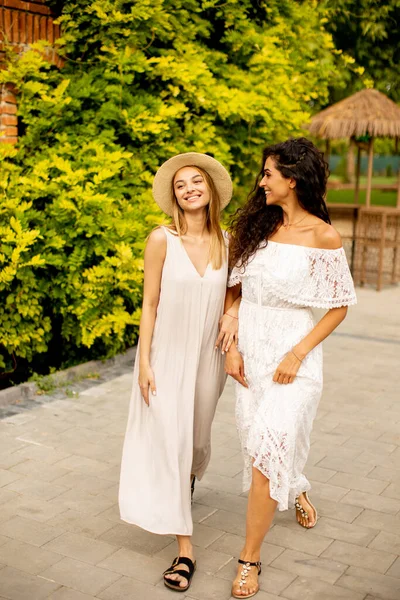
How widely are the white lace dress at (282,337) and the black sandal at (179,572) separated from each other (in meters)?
0.50

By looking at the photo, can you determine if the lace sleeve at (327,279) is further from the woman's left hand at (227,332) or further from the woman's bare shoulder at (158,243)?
the woman's bare shoulder at (158,243)

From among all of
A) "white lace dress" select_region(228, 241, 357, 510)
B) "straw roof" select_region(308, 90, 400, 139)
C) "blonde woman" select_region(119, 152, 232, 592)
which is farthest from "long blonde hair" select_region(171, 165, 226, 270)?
"straw roof" select_region(308, 90, 400, 139)

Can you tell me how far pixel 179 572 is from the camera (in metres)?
3.52

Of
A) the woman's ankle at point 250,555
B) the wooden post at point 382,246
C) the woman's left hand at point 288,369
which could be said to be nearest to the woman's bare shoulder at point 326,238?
the woman's left hand at point 288,369

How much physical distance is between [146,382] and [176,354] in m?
0.18

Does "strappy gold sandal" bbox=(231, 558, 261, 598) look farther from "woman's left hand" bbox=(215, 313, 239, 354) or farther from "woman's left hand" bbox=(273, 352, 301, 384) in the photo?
"woman's left hand" bbox=(215, 313, 239, 354)

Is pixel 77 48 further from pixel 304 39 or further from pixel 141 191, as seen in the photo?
pixel 304 39

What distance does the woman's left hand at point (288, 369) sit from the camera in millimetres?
3520

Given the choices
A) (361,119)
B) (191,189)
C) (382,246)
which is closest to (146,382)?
(191,189)

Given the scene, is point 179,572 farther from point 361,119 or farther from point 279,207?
point 361,119

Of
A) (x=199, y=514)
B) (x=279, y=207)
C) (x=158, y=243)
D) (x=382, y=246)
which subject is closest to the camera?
(x=158, y=243)

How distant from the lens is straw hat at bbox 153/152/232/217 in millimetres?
3697

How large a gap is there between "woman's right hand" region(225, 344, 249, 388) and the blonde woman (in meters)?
0.08

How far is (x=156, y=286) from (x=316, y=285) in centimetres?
71
